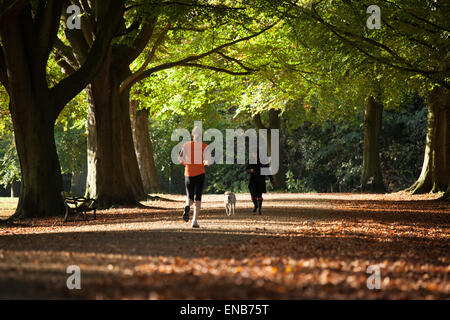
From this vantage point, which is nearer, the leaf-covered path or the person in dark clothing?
the leaf-covered path

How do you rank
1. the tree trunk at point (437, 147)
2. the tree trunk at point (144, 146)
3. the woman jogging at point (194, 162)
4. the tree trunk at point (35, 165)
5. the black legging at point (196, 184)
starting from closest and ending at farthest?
the woman jogging at point (194, 162) → the black legging at point (196, 184) → the tree trunk at point (35, 165) → the tree trunk at point (437, 147) → the tree trunk at point (144, 146)

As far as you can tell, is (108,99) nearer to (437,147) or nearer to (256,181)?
(256,181)

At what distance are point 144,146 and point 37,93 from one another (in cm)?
1633

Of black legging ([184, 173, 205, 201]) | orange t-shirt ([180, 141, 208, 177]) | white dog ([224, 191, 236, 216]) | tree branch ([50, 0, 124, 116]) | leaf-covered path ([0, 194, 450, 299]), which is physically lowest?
leaf-covered path ([0, 194, 450, 299])

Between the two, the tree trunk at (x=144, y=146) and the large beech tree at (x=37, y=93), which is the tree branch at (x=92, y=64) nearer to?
the large beech tree at (x=37, y=93)

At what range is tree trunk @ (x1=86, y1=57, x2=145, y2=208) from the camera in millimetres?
20344

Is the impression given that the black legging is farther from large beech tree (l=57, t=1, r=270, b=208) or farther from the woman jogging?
large beech tree (l=57, t=1, r=270, b=208)

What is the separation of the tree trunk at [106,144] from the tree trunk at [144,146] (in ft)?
36.6

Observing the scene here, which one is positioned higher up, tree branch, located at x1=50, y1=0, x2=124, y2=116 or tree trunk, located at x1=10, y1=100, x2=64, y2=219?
tree branch, located at x1=50, y1=0, x2=124, y2=116

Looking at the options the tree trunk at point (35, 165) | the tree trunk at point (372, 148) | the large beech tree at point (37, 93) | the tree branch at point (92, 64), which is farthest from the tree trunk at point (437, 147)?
the tree trunk at point (35, 165)

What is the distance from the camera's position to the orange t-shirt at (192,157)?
39.3 ft

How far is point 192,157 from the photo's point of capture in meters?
12.1

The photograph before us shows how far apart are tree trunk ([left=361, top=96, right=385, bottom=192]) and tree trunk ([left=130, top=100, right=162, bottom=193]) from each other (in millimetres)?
11510

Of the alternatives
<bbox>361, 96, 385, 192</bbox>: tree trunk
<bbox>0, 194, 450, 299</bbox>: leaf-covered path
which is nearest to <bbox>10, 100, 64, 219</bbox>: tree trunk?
<bbox>0, 194, 450, 299</bbox>: leaf-covered path
